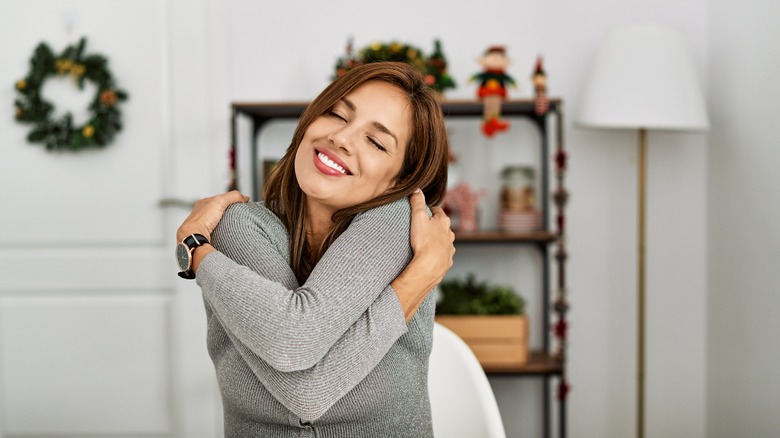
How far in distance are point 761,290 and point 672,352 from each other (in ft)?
1.95

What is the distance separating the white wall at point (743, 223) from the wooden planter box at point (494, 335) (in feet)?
2.31

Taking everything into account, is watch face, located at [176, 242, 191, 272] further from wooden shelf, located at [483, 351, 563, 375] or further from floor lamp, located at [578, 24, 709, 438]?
floor lamp, located at [578, 24, 709, 438]

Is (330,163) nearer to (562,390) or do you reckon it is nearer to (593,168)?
(562,390)

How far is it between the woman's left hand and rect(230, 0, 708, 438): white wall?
1538 millimetres

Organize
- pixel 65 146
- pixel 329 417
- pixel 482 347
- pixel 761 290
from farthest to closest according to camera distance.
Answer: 1. pixel 65 146
2. pixel 482 347
3. pixel 761 290
4. pixel 329 417

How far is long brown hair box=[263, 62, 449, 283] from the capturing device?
127cm

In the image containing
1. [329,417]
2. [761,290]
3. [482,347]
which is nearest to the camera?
[329,417]

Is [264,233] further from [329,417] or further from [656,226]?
[656,226]

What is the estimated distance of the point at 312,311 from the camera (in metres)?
1.04

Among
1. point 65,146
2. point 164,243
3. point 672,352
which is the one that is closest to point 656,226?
point 672,352

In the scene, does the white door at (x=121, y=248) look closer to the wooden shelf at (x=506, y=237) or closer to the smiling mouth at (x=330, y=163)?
the wooden shelf at (x=506, y=237)

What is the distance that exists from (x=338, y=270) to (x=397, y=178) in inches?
11.8

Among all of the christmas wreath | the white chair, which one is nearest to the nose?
the white chair

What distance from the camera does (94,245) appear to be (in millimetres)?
2770
